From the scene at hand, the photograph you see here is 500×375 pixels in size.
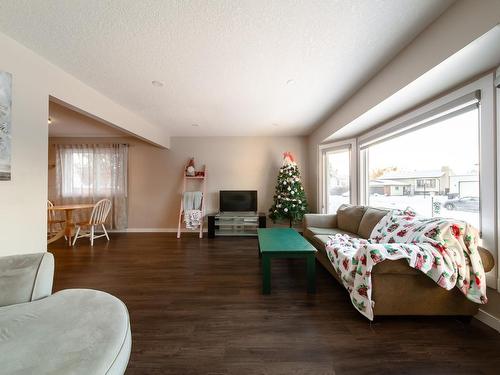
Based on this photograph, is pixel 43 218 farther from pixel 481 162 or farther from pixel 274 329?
pixel 481 162

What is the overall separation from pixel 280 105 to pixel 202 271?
2.50 m

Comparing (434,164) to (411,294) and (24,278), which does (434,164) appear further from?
(24,278)

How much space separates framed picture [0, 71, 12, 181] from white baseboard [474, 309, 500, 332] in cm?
380

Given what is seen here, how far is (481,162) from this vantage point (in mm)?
1606

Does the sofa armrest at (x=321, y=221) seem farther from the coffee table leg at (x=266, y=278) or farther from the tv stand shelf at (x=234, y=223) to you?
the coffee table leg at (x=266, y=278)

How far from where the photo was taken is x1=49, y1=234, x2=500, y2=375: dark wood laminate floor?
1195mm

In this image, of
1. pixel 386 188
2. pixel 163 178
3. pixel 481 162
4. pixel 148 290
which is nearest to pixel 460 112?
pixel 481 162

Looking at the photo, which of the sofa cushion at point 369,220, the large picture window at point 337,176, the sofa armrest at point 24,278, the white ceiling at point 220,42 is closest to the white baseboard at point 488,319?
the sofa cushion at point 369,220

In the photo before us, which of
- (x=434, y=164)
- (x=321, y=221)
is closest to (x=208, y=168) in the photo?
(x=321, y=221)

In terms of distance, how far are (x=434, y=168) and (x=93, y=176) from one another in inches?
238

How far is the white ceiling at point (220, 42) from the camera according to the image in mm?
1294

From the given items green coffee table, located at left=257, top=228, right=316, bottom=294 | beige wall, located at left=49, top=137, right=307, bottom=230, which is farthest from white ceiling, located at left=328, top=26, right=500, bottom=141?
beige wall, located at left=49, top=137, right=307, bottom=230

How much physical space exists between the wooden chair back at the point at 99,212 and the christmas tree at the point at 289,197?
136 inches

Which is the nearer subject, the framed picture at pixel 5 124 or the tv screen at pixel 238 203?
the framed picture at pixel 5 124
